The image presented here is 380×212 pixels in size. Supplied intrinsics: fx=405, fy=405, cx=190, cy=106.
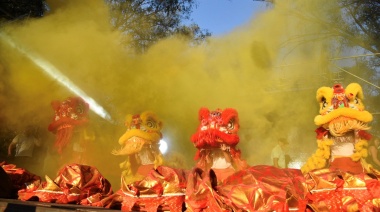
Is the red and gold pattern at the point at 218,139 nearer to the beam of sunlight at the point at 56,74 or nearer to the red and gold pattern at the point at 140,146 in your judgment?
the red and gold pattern at the point at 140,146

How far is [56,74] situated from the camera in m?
6.16

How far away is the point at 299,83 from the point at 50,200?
15.7 feet

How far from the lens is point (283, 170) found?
2680mm

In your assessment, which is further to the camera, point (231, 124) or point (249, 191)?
point (231, 124)

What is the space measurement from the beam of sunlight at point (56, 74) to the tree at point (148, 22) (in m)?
1.20

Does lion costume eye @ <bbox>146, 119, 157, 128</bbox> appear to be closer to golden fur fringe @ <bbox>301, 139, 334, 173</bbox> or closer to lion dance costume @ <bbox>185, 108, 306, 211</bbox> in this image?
golden fur fringe @ <bbox>301, 139, 334, 173</bbox>

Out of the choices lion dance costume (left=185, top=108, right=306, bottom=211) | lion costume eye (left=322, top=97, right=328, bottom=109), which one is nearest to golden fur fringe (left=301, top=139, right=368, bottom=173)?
lion costume eye (left=322, top=97, right=328, bottom=109)

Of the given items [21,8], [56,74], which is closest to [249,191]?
[56,74]

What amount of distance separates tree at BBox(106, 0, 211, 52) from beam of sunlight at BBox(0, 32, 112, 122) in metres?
Result: 1.20

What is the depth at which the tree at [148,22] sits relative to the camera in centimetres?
697

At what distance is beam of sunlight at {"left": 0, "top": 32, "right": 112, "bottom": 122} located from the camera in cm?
608

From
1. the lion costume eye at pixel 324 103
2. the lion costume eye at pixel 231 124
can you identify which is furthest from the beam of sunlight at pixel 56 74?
the lion costume eye at pixel 324 103

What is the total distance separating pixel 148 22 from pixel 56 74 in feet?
7.32

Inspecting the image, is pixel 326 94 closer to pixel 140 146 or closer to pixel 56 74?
pixel 140 146
